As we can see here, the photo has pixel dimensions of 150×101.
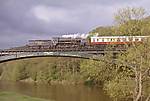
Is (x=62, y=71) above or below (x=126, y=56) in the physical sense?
below

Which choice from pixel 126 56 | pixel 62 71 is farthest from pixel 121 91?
pixel 62 71

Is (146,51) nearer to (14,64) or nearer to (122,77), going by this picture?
(122,77)

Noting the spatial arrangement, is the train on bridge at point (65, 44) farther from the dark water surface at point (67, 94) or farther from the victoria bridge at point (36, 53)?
the dark water surface at point (67, 94)

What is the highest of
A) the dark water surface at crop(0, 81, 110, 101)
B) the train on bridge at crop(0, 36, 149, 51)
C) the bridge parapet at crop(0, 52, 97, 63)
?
the train on bridge at crop(0, 36, 149, 51)

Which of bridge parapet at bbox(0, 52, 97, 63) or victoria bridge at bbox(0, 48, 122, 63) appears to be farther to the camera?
bridge parapet at bbox(0, 52, 97, 63)

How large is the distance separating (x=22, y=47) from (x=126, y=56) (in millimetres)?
37702

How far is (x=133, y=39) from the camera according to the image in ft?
69.4

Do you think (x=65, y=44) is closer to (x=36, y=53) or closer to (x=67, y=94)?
(x=36, y=53)

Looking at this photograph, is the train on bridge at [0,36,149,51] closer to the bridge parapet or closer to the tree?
the bridge parapet

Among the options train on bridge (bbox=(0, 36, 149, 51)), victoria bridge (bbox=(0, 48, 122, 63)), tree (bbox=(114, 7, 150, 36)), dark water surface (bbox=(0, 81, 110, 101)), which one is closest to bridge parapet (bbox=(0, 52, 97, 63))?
victoria bridge (bbox=(0, 48, 122, 63))

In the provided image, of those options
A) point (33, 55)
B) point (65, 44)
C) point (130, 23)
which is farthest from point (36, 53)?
point (130, 23)

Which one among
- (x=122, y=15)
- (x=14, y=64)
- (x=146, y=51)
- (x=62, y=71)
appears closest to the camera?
(x=146, y=51)

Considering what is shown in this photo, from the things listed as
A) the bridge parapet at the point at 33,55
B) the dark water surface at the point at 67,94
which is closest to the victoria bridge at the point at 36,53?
the bridge parapet at the point at 33,55

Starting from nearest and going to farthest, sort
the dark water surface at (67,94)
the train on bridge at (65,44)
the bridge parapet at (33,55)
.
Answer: the dark water surface at (67,94) → the bridge parapet at (33,55) → the train on bridge at (65,44)
